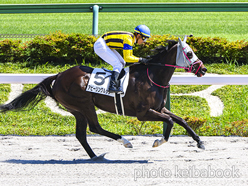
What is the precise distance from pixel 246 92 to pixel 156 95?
3.04m

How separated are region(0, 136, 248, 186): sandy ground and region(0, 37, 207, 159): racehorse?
283mm

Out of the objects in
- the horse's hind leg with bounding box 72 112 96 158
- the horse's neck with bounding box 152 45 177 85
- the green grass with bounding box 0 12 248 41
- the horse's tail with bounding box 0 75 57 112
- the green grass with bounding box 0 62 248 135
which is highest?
the horse's neck with bounding box 152 45 177 85

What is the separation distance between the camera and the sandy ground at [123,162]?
11.5 feet

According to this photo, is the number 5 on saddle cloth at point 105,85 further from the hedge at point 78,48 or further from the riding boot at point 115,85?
the hedge at point 78,48

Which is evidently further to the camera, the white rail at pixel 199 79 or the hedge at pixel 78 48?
the hedge at pixel 78 48

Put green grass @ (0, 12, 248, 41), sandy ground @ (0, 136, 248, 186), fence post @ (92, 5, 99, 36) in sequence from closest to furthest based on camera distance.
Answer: sandy ground @ (0, 136, 248, 186) < fence post @ (92, 5, 99, 36) < green grass @ (0, 12, 248, 41)

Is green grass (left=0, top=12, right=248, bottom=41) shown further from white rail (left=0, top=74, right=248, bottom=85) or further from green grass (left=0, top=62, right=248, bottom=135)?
white rail (left=0, top=74, right=248, bottom=85)

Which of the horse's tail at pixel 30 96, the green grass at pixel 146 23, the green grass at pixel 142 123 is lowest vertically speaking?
the green grass at pixel 142 123

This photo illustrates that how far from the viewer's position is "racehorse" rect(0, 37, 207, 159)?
14.1ft

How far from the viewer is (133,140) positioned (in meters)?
5.31

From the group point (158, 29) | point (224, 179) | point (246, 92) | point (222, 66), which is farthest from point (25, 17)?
point (224, 179)

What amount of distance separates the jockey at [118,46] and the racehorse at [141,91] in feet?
0.63

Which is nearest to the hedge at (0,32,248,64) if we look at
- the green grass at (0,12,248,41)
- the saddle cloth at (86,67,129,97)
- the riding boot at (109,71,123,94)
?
the green grass at (0,12,248,41)

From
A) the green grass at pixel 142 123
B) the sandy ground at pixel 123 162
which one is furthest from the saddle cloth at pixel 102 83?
the green grass at pixel 142 123
